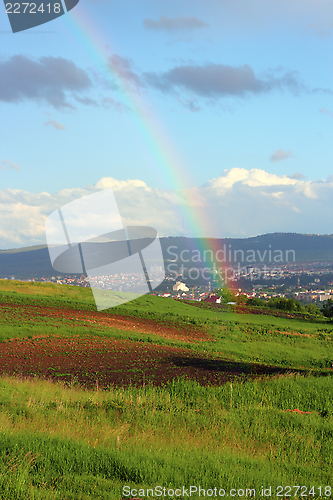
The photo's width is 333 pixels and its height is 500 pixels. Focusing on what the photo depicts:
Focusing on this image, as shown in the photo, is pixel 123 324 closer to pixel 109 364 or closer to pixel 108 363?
pixel 108 363

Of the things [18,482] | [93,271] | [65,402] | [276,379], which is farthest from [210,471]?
[93,271]

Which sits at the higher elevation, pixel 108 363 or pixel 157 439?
pixel 157 439

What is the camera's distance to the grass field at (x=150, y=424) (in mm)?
4910

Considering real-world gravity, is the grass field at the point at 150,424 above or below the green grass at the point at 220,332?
above

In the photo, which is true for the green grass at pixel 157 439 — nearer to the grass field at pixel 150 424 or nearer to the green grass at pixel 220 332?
the grass field at pixel 150 424

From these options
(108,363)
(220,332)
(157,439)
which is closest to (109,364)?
(108,363)

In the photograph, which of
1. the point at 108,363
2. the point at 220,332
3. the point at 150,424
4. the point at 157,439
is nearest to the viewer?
the point at 157,439

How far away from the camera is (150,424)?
7.98 m

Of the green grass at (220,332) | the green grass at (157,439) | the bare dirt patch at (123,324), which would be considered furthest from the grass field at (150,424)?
the bare dirt patch at (123,324)

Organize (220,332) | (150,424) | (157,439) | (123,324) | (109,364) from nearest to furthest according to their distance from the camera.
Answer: (157,439)
(150,424)
(109,364)
(123,324)
(220,332)

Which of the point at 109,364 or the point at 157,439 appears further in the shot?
the point at 109,364

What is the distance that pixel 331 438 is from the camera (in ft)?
25.3

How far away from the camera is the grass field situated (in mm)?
4910

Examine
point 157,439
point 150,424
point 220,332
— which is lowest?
point 220,332
